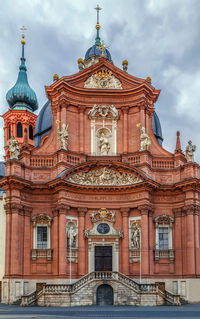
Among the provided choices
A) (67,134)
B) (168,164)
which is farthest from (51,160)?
(168,164)

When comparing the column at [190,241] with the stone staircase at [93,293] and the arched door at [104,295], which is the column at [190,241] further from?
the arched door at [104,295]

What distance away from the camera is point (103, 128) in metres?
35.6

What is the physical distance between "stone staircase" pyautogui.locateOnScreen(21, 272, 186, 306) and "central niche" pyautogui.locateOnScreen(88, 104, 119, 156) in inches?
369

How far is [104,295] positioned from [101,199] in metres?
7.07

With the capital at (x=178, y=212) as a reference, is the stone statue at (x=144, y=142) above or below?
above

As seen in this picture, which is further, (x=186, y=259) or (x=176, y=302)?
(x=186, y=259)

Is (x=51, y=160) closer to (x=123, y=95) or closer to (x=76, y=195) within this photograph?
(x=76, y=195)

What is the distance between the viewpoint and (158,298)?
94.7ft

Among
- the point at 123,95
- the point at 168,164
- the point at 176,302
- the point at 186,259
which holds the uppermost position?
the point at 123,95

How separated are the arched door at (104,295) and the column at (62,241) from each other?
2918mm

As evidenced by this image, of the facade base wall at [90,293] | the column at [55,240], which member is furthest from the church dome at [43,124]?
the facade base wall at [90,293]

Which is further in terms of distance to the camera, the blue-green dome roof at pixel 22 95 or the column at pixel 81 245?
the blue-green dome roof at pixel 22 95

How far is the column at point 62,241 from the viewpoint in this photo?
31562 mm

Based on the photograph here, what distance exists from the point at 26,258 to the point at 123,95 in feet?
44.9
